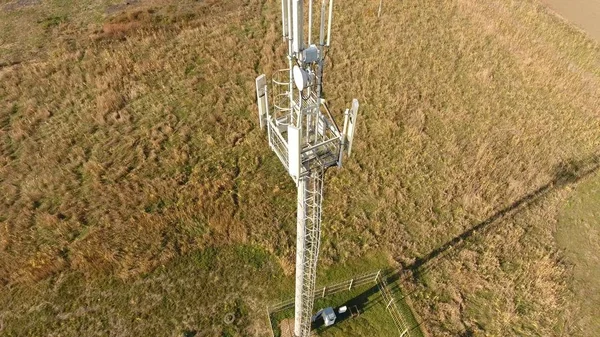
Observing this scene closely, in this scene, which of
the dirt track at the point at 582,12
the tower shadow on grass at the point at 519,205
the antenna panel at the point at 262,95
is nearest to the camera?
the antenna panel at the point at 262,95

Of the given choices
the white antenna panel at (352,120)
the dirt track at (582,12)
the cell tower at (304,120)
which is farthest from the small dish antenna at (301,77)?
the dirt track at (582,12)

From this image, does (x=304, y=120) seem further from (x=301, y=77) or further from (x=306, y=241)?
(x=306, y=241)

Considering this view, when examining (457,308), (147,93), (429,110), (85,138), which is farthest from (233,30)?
(457,308)

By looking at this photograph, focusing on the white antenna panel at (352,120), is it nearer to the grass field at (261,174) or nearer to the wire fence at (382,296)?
the wire fence at (382,296)

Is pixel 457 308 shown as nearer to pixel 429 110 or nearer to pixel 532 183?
pixel 532 183

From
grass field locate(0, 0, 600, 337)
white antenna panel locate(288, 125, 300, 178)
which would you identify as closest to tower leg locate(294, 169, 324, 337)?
white antenna panel locate(288, 125, 300, 178)
